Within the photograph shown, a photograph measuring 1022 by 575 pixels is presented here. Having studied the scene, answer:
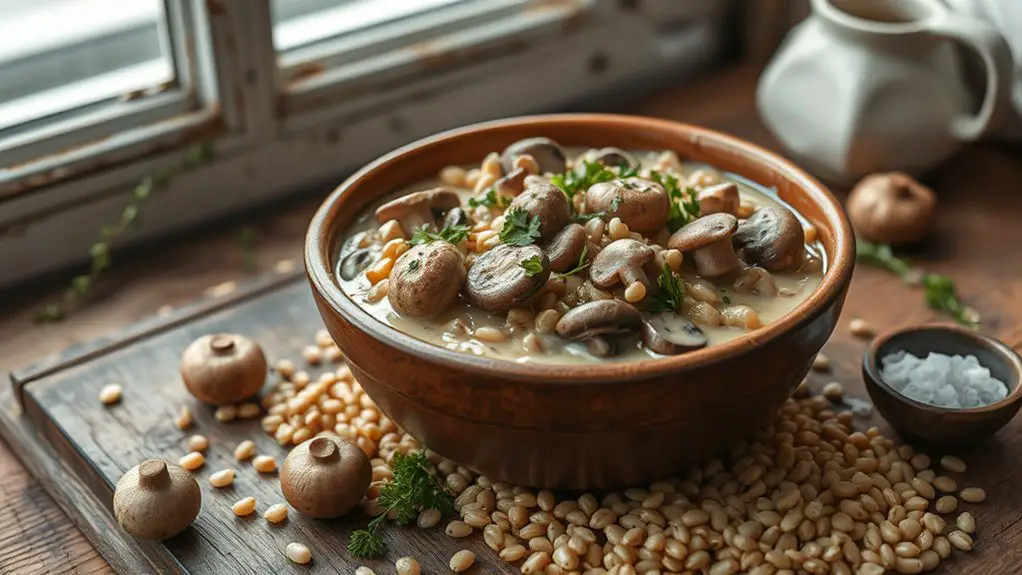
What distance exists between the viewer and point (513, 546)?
1393 millimetres

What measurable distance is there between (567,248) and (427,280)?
180 millimetres

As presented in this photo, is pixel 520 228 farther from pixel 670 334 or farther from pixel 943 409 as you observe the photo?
pixel 943 409

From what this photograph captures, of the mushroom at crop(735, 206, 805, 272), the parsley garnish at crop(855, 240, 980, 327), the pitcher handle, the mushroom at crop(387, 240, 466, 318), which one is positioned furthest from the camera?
the pitcher handle

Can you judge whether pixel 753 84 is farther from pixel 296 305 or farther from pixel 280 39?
pixel 296 305

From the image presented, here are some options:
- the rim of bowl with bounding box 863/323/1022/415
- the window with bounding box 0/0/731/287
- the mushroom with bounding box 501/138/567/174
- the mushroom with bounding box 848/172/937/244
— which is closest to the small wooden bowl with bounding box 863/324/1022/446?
the rim of bowl with bounding box 863/323/1022/415

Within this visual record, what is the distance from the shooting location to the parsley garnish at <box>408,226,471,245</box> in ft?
4.78

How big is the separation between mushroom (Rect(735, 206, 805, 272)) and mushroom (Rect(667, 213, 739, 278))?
5 cm

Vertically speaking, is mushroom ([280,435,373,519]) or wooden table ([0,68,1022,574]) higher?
mushroom ([280,435,373,519])

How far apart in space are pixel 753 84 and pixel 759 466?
4.81ft

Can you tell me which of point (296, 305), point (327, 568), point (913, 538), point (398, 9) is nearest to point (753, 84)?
point (398, 9)

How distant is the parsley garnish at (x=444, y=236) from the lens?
4.78 ft

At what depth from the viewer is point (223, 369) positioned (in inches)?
64.2

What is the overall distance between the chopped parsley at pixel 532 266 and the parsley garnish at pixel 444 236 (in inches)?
5.8

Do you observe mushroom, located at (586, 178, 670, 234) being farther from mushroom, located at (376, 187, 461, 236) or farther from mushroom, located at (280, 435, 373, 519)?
mushroom, located at (280, 435, 373, 519)
